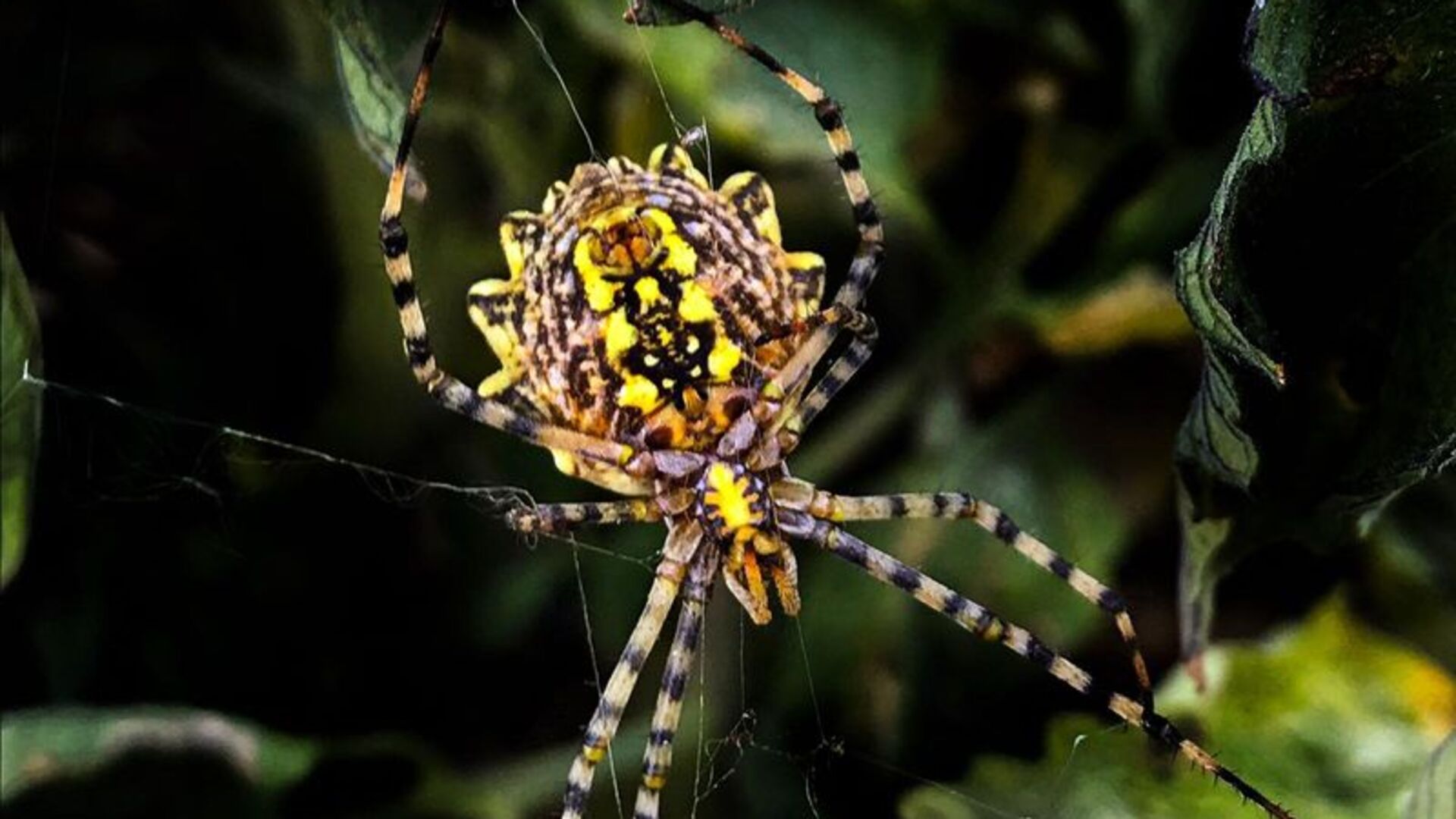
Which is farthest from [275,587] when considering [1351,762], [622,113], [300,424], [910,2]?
[1351,762]

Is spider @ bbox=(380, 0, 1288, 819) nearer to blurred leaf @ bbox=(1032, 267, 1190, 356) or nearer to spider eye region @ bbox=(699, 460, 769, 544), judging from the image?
spider eye region @ bbox=(699, 460, 769, 544)

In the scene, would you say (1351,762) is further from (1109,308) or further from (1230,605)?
(1109,308)

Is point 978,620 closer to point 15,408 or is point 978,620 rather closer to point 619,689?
point 619,689

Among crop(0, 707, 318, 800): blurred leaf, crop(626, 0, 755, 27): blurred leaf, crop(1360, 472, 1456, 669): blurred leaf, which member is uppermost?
crop(1360, 472, 1456, 669): blurred leaf

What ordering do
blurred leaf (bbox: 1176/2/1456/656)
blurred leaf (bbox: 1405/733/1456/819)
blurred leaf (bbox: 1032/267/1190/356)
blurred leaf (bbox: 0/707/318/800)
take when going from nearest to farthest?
blurred leaf (bbox: 1176/2/1456/656) < blurred leaf (bbox: 1405/733/1456/819) < blurred leaf (bbox: 0/707/318/800) < blurred leaf (bbox: 1032/267/1190/356)

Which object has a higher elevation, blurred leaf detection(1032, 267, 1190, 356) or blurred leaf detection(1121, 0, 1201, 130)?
blurred leaf detection(1121, 0, 1201, 130)

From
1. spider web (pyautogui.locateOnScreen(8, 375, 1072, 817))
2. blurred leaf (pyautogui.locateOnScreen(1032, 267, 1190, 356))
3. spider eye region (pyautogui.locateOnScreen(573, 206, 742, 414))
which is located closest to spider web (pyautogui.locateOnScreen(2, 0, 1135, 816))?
spider web (pyautogui.locateOnScreen(8, 375, 1072, 817))

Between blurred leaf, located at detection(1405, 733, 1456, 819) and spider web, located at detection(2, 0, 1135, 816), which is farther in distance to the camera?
spider web, located at detection(2, 0, 1135, 816)
